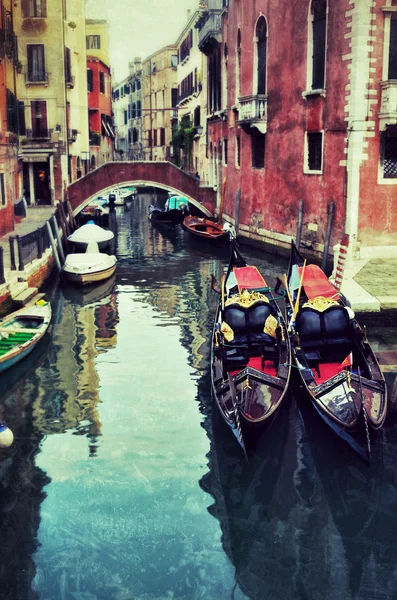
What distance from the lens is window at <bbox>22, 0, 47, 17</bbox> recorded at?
2953 centimetres

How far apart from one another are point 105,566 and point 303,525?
6.62 ft

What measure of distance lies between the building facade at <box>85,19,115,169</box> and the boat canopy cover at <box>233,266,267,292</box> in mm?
28451

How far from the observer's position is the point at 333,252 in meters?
18.4

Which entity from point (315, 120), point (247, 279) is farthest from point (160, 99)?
point (247, 279)

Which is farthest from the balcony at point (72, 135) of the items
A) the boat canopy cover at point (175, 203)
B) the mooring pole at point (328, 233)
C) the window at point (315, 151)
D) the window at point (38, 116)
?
the mooring pole at point (328, 233)

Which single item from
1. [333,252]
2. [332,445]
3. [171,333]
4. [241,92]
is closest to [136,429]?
[332,445]

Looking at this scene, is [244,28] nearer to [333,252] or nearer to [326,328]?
[333,252]

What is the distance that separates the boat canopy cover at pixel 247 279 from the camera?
12969 mm

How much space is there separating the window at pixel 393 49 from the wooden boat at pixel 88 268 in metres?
8.39

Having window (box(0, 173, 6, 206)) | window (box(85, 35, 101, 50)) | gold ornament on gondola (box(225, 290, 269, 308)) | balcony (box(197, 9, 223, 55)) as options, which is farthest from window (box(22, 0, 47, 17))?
gold ornament on gondola (box(225, 290, 269, 308))

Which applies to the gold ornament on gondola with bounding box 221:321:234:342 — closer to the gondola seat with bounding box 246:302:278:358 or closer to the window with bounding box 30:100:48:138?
the gondola seat with bounding box 246:302:278:358

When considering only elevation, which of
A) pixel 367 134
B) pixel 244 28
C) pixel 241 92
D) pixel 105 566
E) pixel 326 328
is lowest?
pixel 105 566

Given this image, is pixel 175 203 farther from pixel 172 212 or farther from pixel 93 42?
pixel 93 42

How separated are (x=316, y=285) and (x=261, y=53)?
41.5ft
